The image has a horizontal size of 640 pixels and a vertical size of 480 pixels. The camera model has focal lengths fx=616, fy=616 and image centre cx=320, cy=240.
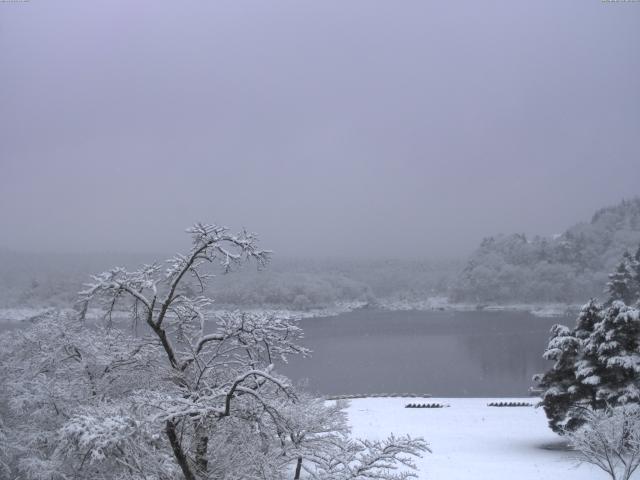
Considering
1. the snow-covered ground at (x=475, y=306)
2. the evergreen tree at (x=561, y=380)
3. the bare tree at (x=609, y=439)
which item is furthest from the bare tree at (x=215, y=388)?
the snow-covered ground at (x=475, y=306)

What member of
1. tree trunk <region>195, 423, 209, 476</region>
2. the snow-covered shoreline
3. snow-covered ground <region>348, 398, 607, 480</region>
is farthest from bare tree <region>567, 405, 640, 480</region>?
the snow-covered shoreline

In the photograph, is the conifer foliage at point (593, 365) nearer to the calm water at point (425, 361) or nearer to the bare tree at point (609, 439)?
the bare tree at point (609, 439)

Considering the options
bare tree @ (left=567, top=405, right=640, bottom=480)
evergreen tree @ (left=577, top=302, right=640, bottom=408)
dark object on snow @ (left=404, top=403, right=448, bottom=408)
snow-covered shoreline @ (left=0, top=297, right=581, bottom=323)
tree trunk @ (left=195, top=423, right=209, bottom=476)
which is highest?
tree trunk @ (left=195, top=423, right=209, bottom=476)

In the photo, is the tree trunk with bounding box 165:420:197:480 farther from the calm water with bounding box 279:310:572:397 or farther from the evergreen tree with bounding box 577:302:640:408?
the calm water with bounding box 279:310:572:397

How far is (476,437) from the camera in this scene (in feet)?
67.5

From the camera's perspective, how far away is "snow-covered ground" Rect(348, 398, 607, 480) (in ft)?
50.8

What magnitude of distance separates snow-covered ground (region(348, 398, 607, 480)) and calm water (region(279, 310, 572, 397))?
162 inches

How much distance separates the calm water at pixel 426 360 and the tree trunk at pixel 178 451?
757 inches

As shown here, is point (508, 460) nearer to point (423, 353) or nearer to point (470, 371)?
point (470, 371)

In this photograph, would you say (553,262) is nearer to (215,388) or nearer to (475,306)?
(475,306)

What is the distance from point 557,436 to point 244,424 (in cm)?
1817

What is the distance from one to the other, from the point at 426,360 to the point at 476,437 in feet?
86.5

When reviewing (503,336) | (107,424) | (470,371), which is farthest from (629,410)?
(503,336)

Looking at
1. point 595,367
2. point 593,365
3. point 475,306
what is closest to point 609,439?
point 595,367
